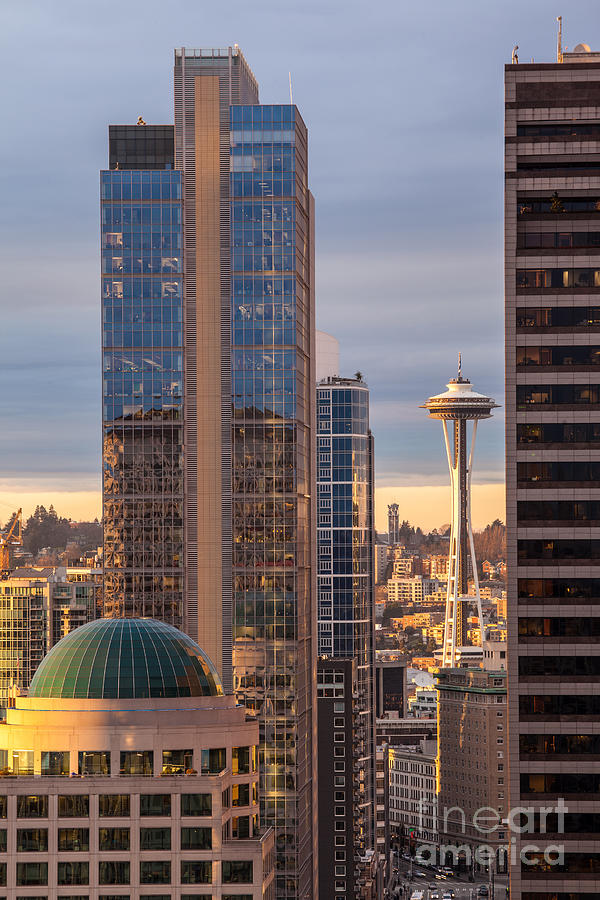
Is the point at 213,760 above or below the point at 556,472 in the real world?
below

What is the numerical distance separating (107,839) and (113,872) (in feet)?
8.50

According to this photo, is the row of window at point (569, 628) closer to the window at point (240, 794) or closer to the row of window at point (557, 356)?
the row of window at point (557, 356)

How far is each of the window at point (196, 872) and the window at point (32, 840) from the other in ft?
36.6

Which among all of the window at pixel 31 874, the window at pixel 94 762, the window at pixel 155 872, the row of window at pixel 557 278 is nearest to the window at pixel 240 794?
the window at pixel 155 872

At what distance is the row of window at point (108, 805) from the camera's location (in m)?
133

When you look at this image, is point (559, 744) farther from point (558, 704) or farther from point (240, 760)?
point (240, 760)

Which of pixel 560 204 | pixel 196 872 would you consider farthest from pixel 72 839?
pixel 560 204

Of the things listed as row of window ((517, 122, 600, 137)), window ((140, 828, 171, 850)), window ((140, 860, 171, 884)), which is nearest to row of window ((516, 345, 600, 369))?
row of window ((517, 122, 600, 137))

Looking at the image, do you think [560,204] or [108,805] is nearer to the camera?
[108,805]

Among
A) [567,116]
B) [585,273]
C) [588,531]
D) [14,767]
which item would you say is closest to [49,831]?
[14,767]

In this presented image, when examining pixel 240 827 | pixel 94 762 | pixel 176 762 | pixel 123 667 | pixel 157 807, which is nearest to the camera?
pixel 157 807

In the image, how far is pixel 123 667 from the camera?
142500mm

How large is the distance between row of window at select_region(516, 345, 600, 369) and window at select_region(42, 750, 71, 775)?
193 ft

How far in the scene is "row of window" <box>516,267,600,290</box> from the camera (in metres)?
166
